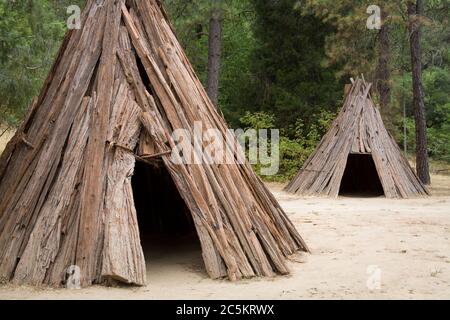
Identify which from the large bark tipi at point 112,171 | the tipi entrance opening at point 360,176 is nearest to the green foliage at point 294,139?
the tipi entrance opening at point 360,176

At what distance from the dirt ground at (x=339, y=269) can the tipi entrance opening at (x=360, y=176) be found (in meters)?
6.40

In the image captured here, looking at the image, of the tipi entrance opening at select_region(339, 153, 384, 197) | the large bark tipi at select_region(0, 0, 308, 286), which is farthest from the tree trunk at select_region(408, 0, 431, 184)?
the large bark tipi at select_region(0, 0, 308, 286)

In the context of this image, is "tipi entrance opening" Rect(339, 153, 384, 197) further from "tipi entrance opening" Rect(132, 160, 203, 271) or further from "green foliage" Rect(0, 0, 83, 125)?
"green foliage" Rect(0, 0, 83, 125)

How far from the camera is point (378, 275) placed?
6.70 metres

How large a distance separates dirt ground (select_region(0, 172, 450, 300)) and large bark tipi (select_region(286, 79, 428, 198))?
143 inches

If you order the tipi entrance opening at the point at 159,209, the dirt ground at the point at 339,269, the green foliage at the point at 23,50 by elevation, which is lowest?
the dirt ground at the point at 339,269

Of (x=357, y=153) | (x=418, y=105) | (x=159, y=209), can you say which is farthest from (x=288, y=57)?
(x=159, y=209)

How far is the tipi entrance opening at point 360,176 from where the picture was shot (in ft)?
58.7

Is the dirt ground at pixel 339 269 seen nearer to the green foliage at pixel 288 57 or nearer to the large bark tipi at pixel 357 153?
the large bark tipi at pixel 357 153

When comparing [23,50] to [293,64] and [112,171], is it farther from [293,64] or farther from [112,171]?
[293,64]

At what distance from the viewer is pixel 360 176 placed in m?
18.3

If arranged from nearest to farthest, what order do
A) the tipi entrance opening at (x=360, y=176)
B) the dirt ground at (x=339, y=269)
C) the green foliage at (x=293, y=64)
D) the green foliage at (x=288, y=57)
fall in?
the dirt ground at (x=339, y=269) < the tipi entrance opening at (x=360, y=176) < the green foliage at (x=288, y=57) < the green foliage at (x=293, y=64)

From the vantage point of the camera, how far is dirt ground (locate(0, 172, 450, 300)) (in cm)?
587

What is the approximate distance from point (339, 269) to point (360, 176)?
38.0ft
